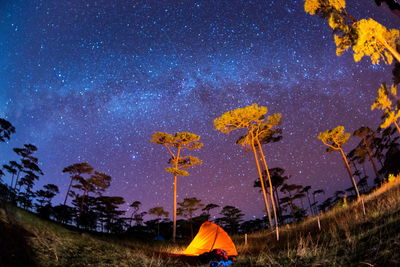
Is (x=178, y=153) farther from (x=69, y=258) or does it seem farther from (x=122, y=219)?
(x=122, y=219)

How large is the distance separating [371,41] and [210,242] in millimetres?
13541

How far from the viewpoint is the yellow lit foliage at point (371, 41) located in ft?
37.4

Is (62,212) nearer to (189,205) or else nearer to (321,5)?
(189,205)

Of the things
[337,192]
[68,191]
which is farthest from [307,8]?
[337,192]

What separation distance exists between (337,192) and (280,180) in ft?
162

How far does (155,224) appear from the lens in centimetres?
5381

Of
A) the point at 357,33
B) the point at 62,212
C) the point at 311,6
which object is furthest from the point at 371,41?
the point at 62,212

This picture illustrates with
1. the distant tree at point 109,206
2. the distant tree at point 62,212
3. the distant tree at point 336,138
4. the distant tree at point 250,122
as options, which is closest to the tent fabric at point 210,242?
the distant tree at point 250,122

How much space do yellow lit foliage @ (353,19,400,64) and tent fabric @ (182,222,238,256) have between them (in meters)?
11.7

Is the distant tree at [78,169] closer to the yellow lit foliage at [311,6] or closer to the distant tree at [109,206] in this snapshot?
the distant tree at [109,206]

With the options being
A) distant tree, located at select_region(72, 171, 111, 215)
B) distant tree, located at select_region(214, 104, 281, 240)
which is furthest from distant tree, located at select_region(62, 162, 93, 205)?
distant tree, located at select_region(214, 104, 281, 240)

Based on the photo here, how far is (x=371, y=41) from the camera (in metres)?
11.7

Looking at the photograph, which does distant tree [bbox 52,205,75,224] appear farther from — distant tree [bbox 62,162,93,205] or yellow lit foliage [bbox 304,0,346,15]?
yellow lit foliage [bbox 304,0,346,15]

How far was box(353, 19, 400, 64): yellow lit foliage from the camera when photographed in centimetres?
1141
